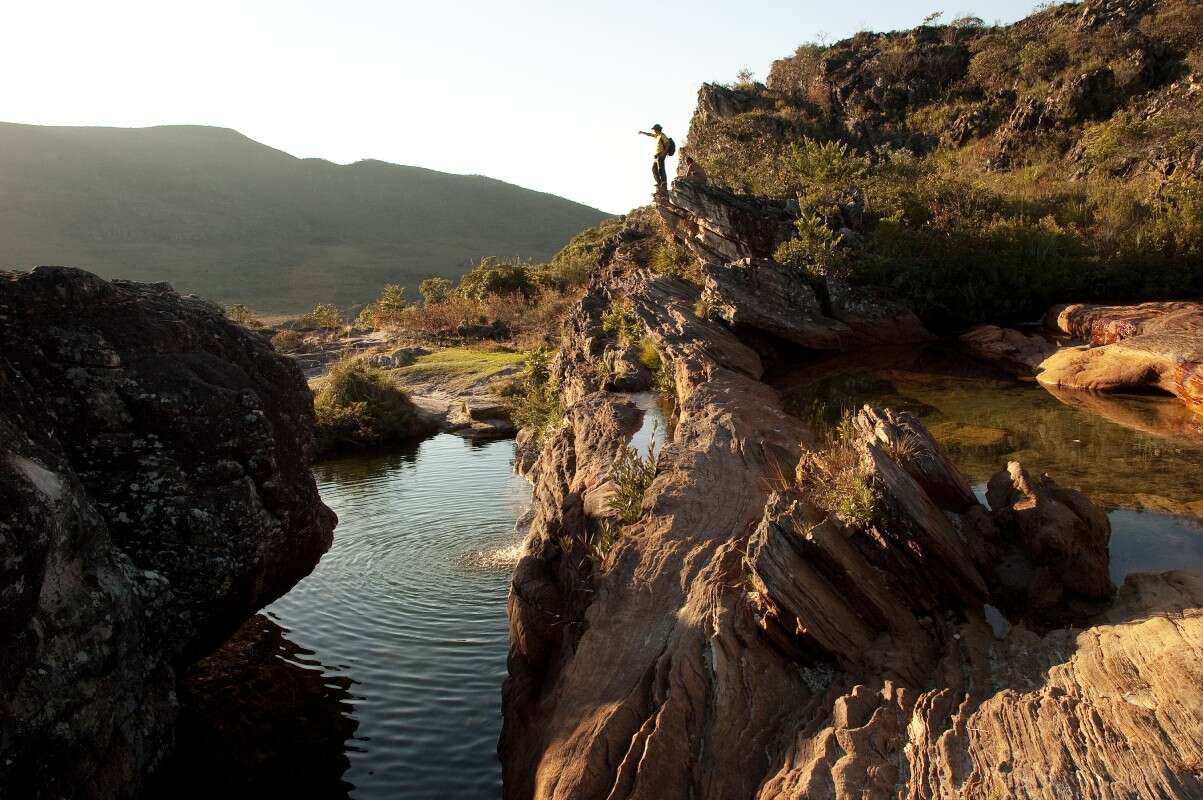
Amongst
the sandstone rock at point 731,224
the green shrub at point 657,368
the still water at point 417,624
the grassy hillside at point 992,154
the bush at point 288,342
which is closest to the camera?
the still water at point 417,624

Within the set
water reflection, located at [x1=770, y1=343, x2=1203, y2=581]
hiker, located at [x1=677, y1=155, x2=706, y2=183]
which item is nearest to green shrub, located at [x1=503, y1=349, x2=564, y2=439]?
water reflection, located at [x1=770, y1=343, x2=1203, y2=581]

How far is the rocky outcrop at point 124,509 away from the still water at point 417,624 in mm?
1716

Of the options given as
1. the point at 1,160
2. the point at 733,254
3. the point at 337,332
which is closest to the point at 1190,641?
the point at 733,254

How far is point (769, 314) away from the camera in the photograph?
18.2 meters

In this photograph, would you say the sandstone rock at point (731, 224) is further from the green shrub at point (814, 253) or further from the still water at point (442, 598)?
the still water at point (442, 598)

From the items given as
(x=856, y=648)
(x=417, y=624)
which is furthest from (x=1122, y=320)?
(x=417, y=624)

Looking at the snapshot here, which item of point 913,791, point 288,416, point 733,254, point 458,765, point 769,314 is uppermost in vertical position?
point 733,254

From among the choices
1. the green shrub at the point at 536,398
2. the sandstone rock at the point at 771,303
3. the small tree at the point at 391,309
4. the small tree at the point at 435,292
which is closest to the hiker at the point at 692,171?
the sandstone rock at the point at 771,303

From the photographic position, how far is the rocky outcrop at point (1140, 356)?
552 inches

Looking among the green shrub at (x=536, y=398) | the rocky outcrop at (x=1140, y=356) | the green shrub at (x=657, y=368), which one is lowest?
the green shrub at (x=536, y=398)

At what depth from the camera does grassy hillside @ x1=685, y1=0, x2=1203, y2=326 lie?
20469 mm

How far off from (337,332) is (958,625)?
4158 cm

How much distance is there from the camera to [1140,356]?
14.8 metres

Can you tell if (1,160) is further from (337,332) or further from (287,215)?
(337,332)
